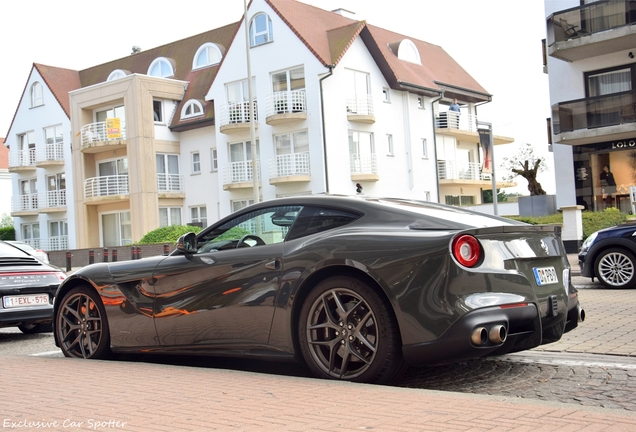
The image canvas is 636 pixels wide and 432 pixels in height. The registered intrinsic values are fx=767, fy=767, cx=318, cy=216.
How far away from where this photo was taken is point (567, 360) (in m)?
6.27

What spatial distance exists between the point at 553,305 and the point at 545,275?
218 mm

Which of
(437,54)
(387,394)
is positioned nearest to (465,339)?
(387,394)

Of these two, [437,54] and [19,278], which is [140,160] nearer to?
[437,54]

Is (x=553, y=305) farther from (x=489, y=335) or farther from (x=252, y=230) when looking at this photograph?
(x=252, y=230)

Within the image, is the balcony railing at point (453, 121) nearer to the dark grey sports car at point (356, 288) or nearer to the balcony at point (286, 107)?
the balcony at point (286, 107)

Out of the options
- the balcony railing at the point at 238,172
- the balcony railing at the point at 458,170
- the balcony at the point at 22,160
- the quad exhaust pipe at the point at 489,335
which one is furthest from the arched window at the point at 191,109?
the quad exhaust pipe at the point at 489,335

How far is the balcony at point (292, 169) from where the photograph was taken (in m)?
35.9

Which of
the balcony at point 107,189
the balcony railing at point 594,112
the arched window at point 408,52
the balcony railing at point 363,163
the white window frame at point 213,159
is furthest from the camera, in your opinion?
the balcony at point 107,189

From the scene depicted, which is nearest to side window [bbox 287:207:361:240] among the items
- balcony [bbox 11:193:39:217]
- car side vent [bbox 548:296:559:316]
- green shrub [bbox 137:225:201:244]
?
car side vent [bbox 548:296:559:316]

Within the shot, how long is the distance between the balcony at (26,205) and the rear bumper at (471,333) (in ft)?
156

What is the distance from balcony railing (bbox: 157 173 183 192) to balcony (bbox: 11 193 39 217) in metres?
11.6

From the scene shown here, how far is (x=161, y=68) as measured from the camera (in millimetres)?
46062

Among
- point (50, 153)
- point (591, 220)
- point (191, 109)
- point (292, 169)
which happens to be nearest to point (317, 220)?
point (591, 220)

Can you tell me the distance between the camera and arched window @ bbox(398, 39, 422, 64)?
42.5m
